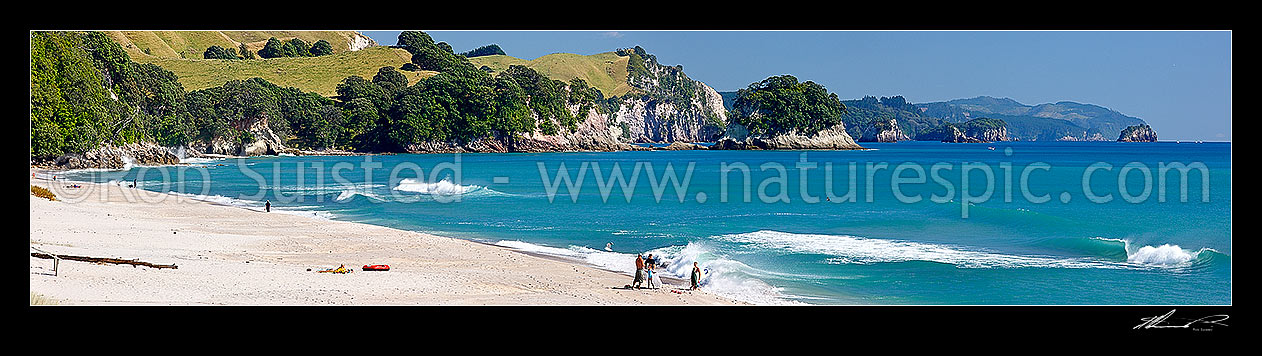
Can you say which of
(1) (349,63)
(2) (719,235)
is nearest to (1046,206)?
(2) (719,235)

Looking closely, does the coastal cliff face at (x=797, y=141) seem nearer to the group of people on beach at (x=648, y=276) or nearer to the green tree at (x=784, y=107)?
the green tree at (x=784, y=107)

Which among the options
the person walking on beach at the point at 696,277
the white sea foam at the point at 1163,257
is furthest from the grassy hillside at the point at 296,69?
the person walking on beach at the point at 696,277

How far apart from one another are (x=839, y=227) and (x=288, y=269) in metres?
19.3

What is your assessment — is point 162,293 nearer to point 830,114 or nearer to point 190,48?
point 830,114

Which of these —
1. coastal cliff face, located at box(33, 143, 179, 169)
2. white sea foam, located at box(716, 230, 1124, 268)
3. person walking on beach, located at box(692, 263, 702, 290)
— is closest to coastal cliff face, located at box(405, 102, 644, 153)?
coastal cliff face, located at box(33, 143, 179, 169)

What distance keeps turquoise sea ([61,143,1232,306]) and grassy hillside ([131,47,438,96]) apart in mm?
73559

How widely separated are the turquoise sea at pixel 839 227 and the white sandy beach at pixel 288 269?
1.98 m

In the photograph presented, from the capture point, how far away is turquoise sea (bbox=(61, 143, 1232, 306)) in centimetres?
1744

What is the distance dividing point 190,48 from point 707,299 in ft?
650

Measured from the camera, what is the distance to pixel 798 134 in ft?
479

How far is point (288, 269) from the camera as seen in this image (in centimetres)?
1565

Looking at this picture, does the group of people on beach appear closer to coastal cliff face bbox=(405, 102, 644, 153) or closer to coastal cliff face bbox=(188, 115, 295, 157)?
coastal cliff face bbox=(188, 115, 295, 157)
